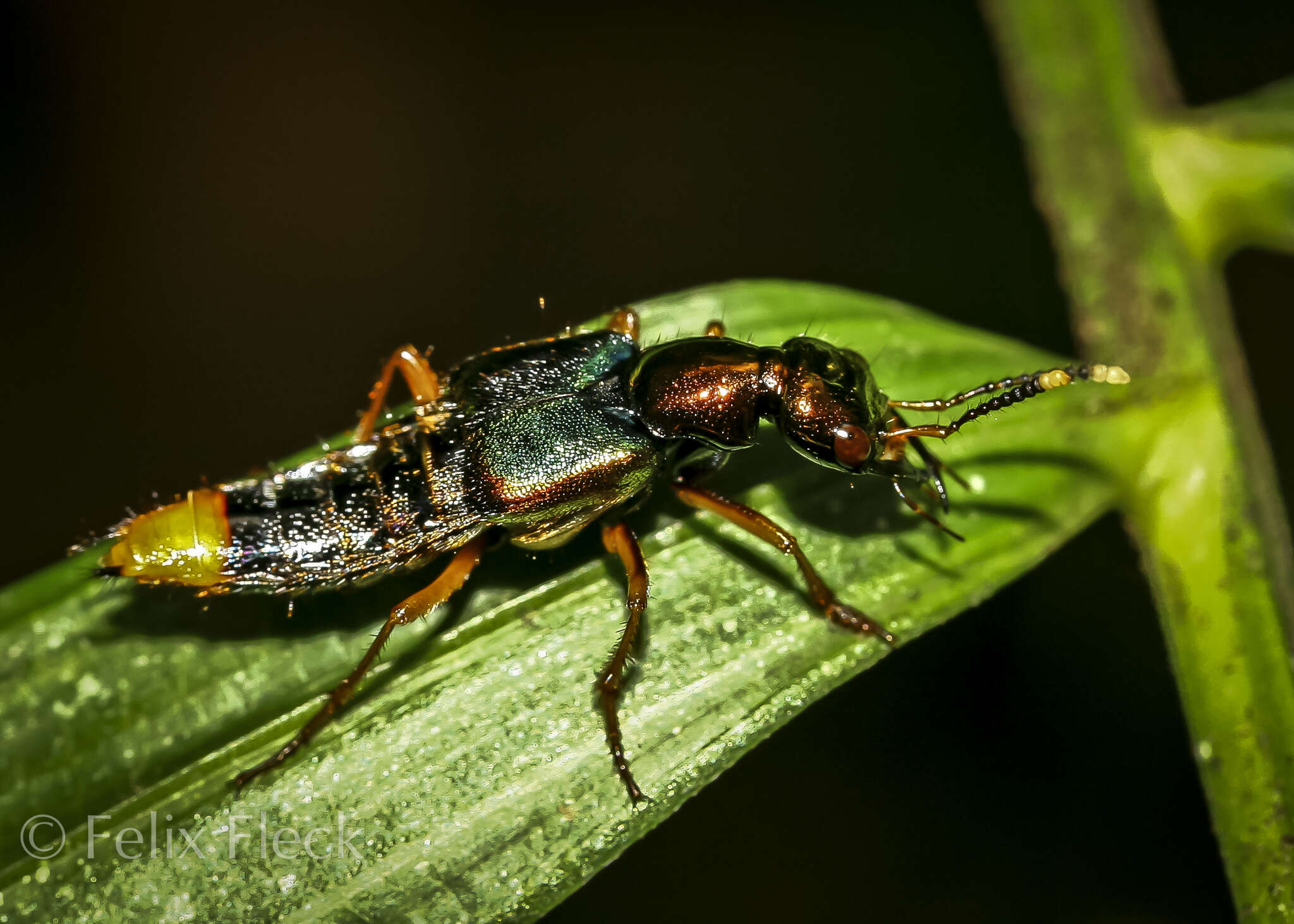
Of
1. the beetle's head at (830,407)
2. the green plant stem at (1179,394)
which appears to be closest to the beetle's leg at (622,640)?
the beetle's head at (830,407)

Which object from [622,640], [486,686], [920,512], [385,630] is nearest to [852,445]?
[920,512]

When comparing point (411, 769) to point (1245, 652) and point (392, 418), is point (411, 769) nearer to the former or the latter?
point (392, 418)

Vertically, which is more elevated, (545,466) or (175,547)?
(175,547)

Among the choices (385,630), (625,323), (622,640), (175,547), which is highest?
(625,323)

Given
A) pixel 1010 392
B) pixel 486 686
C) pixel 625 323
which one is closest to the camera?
pixel 486 686

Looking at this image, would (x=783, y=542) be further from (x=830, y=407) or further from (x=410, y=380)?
(x=410, y=380)

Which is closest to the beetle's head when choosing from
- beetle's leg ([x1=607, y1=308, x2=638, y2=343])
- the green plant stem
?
beetle's leg ([x1=607, y1=308, x2=638, y2=343])

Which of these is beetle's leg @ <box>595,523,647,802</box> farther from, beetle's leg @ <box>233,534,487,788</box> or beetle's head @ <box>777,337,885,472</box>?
beetle's head @ <box>777,337,885,472</box>

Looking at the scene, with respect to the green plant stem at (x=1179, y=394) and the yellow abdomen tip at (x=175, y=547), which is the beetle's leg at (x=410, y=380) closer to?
the yellow abdomen tip at (x=175, y=547)
